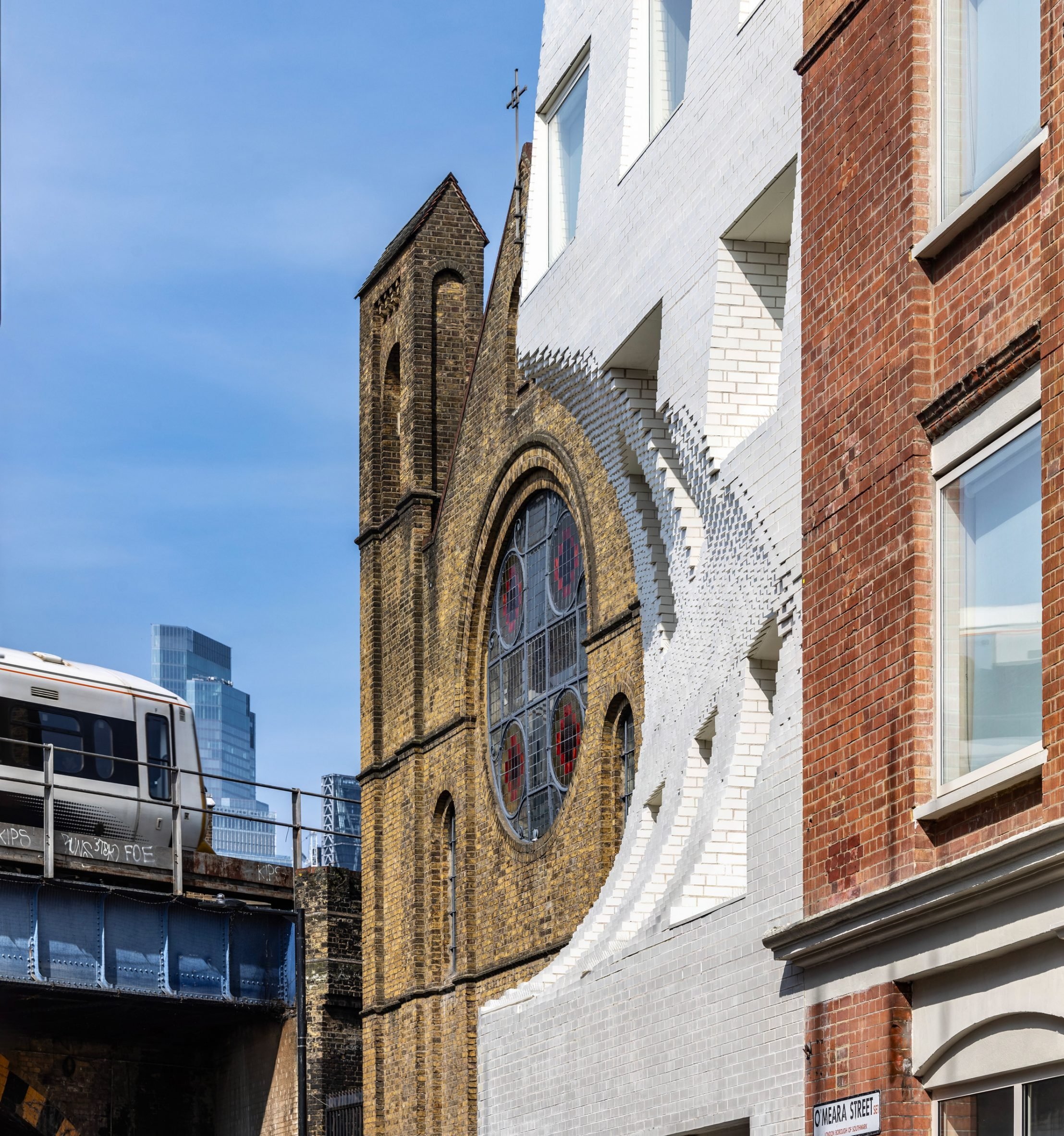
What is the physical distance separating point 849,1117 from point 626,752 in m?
13.8

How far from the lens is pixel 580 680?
2609cm

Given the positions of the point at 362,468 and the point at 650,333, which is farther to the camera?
the point at 362,468

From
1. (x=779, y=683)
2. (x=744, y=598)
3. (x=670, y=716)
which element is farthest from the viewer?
(x=670, y=716)

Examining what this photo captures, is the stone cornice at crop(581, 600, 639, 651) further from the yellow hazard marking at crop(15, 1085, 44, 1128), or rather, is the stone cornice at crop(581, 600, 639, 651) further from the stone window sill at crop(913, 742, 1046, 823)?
the stone window sill at crop(913, 742, 1046, 823)

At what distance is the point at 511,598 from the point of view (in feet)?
94.9

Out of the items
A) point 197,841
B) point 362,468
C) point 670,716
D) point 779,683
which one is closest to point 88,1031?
point 197,841

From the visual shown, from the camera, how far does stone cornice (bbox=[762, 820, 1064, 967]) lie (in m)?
8.77

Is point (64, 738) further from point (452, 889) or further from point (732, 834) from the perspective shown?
point (732, 834)

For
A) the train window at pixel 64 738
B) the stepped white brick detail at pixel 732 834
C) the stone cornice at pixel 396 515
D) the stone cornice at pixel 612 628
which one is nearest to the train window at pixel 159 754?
the train window at pixel 64 738

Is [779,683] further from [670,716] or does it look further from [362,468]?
[362,468]

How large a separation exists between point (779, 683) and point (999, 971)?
3377 millimetres

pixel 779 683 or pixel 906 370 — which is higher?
pixel 906 370

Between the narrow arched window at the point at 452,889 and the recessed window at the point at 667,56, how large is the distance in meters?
15.3

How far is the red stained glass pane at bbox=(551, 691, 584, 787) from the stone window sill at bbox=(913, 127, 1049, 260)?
1552 centimetres
